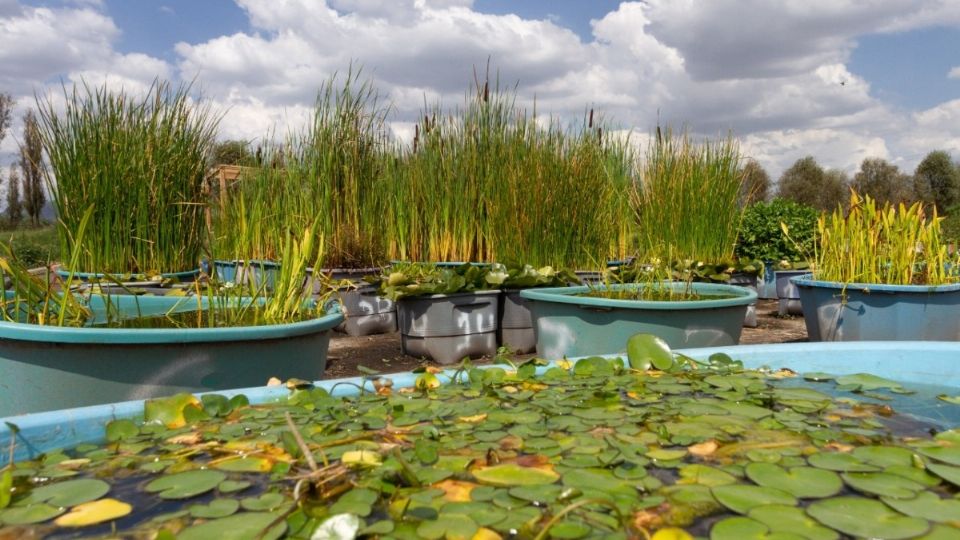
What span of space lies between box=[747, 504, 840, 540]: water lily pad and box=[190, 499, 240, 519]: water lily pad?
0.68 m

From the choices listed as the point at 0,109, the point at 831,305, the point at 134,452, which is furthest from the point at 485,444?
Result: the point at 0,109

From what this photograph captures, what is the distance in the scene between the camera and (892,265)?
296 centimetres

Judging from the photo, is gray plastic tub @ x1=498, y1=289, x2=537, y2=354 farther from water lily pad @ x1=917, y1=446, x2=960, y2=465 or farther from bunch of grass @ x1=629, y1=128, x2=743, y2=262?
water lily pad @ x1=917, y1=446, x2=960, y2=465

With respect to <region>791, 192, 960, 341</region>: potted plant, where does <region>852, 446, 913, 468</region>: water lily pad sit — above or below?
below

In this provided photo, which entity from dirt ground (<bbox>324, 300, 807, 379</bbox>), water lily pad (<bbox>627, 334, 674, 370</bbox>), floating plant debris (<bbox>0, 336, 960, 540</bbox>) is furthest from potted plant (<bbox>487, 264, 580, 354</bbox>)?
floating plant debris (<bbox>0, 336, 960, 540</bbox>)

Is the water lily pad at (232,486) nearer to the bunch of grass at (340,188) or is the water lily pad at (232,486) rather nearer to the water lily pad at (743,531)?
the water lily pad at (743,531)

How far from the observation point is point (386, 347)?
3781 mm

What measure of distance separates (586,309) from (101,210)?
199 centimetres

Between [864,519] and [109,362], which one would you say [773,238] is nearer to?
[864,519]

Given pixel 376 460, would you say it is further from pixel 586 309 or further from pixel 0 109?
pixel 0 109

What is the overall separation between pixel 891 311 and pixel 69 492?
2.84 metres

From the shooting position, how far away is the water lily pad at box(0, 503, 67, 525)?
0.87 meters

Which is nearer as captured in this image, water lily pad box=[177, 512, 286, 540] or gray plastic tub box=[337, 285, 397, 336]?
water lily pad box=[177, 512, 286, 540]

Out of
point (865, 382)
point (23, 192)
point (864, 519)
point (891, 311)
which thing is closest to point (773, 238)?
point (891, 311)
